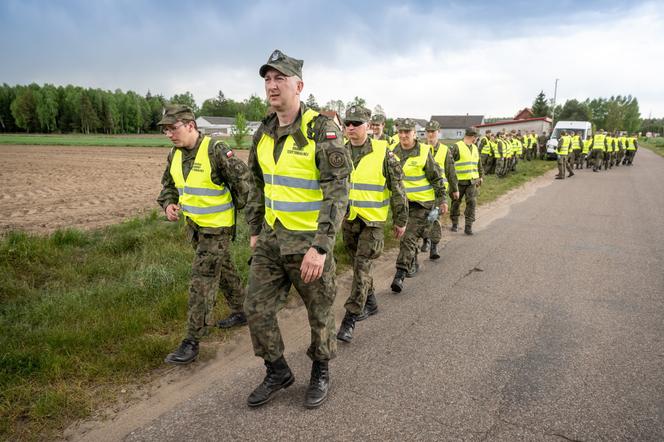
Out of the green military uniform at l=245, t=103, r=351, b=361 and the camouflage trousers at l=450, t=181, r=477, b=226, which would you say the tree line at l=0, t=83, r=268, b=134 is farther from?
the green military uniform at l=245, t=103, r=351, b=361

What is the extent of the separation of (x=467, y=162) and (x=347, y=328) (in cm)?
540

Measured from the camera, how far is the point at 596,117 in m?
99.0

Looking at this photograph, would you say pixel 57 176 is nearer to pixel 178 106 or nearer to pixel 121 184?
pixel 121 184

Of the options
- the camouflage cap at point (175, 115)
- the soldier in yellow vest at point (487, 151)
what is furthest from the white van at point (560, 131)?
the camouflage cap at point (175, 115)

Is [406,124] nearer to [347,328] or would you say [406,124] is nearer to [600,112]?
[347,328]

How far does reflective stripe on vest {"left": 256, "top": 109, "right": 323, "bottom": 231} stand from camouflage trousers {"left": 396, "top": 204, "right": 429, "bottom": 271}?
273 cm

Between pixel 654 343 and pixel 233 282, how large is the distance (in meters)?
4.18

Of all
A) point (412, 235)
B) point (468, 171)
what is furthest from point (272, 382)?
point (468, 171)

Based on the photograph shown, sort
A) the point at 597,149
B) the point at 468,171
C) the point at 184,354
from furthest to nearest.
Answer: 1. the point at 597,149
2. the point at 468,171
3. the point at 184,354

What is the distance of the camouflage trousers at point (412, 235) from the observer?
17.4 ft

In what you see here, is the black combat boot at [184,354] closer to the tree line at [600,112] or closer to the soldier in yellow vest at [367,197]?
the soldier in yellow vest at [367,197]

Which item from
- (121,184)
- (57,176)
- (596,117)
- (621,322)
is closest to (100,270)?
(621,322)

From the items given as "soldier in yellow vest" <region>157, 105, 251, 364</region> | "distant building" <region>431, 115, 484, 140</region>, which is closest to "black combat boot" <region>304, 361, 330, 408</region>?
"soldier in yellow vest" <region>157, 105, 251, 364</region>

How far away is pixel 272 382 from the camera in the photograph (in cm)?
305
